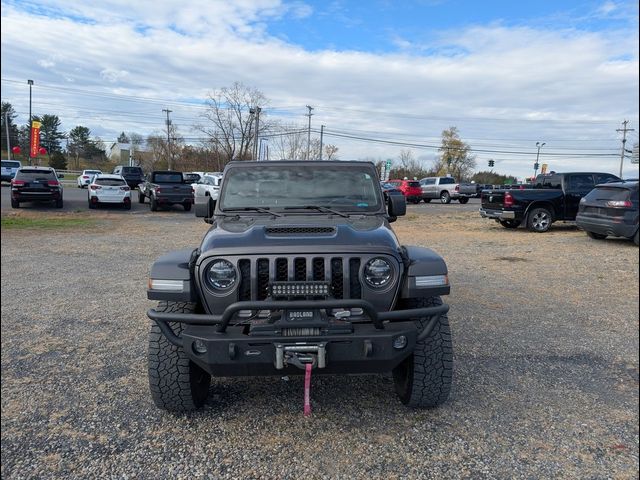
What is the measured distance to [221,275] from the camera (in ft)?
10.0

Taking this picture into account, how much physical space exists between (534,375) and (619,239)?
9705 millimetres

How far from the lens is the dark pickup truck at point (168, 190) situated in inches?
782

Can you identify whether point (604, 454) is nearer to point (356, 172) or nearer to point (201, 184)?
point (356, 172)

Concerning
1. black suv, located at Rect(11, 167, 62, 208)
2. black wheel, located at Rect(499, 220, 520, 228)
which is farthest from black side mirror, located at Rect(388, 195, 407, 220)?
black suv, located at Rect(11, 167, 62, 208)

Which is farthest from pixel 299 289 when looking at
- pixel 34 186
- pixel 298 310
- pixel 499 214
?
pixel 34 186

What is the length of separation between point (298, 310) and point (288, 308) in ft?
0.29

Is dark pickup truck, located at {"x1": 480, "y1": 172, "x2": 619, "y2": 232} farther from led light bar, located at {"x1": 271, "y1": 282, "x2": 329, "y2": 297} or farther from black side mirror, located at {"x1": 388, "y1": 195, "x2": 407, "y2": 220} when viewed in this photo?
led light bar, located at {"x1": 271, "y1": 282, "x2": 329, "y2": 297}

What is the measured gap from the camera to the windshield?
4227 mm

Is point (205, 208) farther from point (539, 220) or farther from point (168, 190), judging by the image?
point (168, 190)

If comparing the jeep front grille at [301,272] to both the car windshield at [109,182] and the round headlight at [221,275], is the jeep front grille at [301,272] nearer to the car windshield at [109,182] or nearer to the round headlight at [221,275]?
the round headlight at [221,275]

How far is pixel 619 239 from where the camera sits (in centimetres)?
1185

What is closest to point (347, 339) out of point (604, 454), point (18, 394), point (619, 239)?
point (604, 454)

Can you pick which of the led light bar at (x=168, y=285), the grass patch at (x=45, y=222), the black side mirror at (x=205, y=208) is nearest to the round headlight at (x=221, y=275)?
the led light bar at (x=168, y=285)

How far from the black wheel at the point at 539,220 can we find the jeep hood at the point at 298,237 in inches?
465
